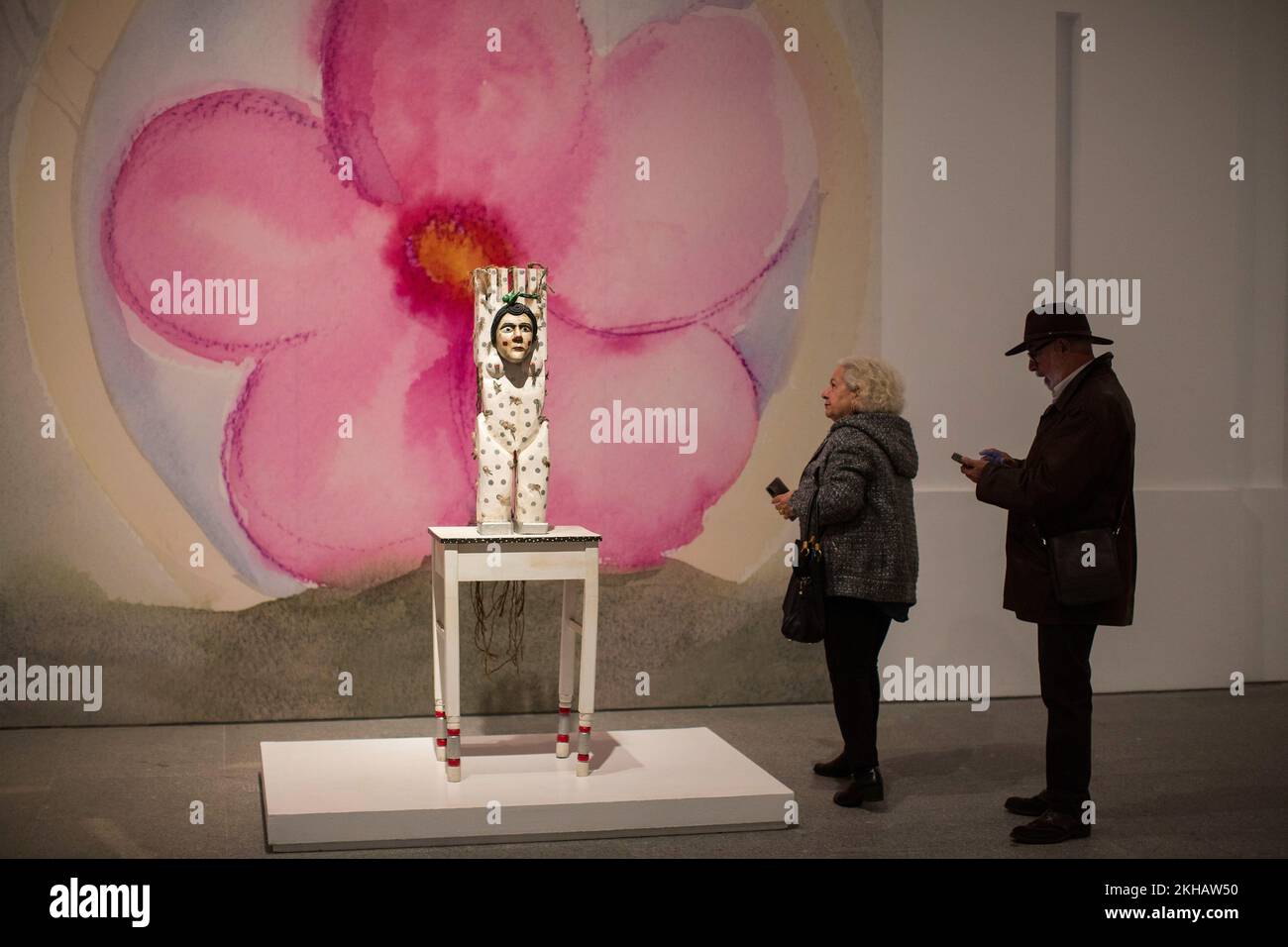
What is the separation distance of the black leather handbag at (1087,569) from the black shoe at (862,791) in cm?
96

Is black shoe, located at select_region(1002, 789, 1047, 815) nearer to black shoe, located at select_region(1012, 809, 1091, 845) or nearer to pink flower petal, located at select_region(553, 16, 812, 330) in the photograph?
black shoe, located at select_region(1012, 809, 1091, 845)

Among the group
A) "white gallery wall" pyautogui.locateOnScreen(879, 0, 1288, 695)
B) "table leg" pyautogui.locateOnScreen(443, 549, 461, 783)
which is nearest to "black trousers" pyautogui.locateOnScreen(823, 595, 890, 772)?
"table leg" pyautogui.locateOnScreen(443, 549, 461, 783)

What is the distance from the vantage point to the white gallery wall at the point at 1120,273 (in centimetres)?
665

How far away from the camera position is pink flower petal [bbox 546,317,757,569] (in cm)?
634

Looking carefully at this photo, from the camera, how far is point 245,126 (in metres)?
5.96

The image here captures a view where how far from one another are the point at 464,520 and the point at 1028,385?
274 cm

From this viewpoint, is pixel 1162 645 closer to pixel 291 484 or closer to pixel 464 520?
pixel 464 520

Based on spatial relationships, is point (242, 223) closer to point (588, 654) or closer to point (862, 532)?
point (588, 654)

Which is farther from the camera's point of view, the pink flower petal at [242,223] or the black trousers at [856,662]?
the pink flower petal at [242,223]

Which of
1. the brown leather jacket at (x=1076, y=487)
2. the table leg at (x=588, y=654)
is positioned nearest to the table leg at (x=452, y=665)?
the table leg at (x=588, y=654)

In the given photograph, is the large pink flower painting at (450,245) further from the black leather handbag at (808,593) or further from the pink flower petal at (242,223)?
the black leather handbag at (808,593)

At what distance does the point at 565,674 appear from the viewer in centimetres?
514

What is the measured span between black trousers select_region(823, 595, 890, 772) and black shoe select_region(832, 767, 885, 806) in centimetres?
3

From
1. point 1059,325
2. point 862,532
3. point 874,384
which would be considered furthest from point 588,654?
point 1059,325
